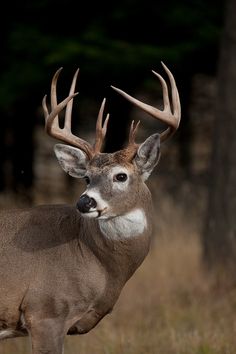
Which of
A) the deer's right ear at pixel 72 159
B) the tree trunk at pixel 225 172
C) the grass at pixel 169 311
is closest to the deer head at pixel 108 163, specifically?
the deer's right ear at pixel 72 159

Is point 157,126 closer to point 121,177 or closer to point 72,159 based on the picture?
point 72,159

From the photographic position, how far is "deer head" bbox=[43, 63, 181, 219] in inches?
258

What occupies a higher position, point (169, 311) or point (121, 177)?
point (121, 177)

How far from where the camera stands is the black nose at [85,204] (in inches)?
248

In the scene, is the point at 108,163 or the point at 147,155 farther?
the point at 147,155

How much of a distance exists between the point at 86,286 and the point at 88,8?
7.94 m

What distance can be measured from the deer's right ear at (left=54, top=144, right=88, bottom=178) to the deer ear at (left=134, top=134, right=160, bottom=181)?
1.25 ft

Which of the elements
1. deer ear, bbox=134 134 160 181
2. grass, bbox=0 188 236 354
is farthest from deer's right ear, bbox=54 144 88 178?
grass, bbox=0 188 236 354

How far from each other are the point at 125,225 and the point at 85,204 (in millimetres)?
483

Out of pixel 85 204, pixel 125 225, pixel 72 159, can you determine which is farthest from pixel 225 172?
pixel 85 204

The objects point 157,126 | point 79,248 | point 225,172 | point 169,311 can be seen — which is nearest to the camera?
point 79,248

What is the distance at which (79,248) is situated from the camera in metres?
6.83

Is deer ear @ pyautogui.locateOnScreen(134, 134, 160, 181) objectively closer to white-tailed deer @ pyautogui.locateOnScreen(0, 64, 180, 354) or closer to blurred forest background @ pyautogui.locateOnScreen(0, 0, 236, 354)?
white-tailed deer @ pyautogui.locateOnScreen(0, 64, 180, 354)

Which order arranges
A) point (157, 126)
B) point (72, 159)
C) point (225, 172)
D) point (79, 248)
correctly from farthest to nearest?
1. point (157, 126)
2. point (225, 172)
3. point (72, 159)
4. point (79, 248)
